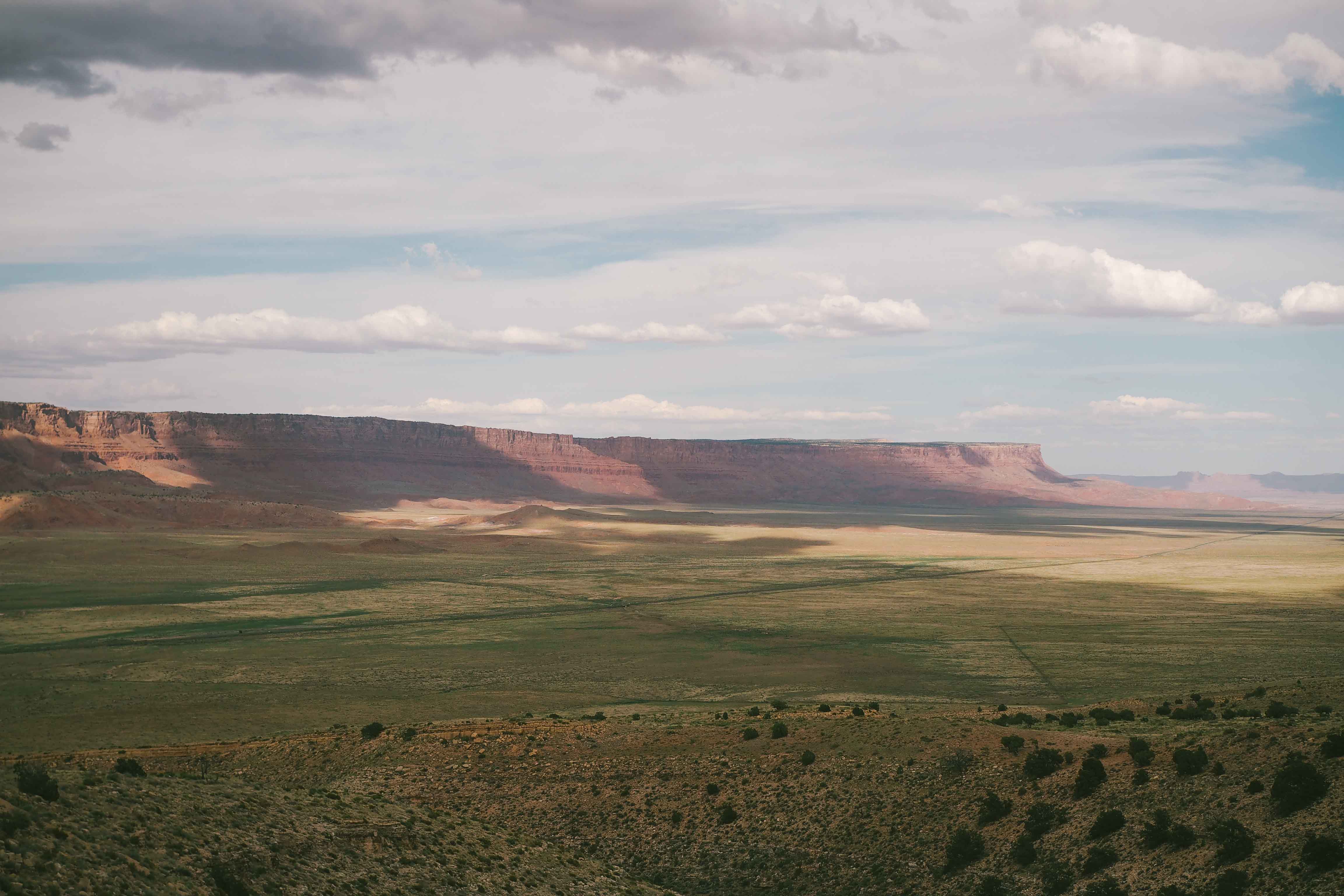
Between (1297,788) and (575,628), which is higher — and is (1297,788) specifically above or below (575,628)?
above

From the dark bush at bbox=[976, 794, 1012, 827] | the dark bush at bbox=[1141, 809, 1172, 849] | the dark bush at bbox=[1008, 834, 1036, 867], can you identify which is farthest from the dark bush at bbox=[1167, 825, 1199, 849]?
the dark bush at bbox=[976, 794, 1012, 827]

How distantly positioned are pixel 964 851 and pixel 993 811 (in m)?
1.71

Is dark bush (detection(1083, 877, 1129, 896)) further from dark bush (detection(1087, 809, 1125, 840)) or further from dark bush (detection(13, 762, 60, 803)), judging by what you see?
dark bush (detection(13, 762, 60, 803))

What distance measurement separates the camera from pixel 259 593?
82.2m

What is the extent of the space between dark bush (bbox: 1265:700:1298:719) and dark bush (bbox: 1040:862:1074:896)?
12.0m

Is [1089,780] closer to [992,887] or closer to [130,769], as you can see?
[992,887]

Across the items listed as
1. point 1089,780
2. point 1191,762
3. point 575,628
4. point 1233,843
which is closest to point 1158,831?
point 1233,843

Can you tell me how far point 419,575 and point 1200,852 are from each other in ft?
268

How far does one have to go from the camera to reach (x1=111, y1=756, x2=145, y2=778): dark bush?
24734 mm

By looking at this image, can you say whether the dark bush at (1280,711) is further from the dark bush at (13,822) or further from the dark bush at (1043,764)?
the dark bush at (13,822)

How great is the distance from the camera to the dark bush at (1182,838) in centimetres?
2238

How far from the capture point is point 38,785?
20.2 meters

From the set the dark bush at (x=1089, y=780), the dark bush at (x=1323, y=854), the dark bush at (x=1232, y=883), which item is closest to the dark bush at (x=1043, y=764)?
the dark bush at (x=1089, y=780)

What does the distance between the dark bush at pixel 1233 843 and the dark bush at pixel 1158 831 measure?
886mm
